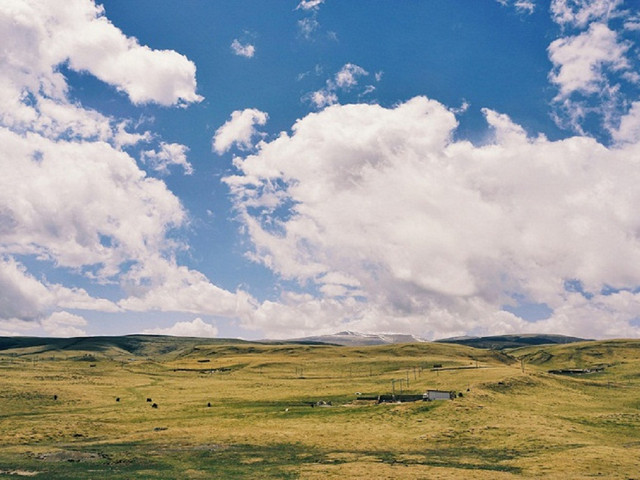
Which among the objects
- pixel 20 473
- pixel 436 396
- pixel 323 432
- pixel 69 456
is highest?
pixel 20 473

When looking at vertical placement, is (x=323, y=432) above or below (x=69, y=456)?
below

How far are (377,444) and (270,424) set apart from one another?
78.9 ft

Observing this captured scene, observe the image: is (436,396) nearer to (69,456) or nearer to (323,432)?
(323,432)

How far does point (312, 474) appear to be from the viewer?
4784 centimetres

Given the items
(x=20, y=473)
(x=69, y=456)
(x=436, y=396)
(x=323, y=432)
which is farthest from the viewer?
→ (x=436, y=396)

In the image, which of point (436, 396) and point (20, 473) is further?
point (436, 396)

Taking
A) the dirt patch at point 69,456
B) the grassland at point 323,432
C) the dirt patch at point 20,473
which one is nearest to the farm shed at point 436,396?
the grassland at point 323,432

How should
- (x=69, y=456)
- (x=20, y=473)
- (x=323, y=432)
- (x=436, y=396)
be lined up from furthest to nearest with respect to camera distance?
(x=436, y=396) → (x=323, y=432) → (x=69, y=456) → (x=20, y=473)

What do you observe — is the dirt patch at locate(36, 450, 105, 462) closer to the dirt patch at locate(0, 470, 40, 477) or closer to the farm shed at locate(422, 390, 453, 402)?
the dirt patch at locate(0, 470, 40, 477)

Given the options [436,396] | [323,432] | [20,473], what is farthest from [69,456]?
[436,396]

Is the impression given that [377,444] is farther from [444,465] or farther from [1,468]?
[1,468]

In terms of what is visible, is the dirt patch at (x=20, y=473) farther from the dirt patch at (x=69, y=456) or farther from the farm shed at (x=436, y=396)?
the farm shed at (x=436, y=396)

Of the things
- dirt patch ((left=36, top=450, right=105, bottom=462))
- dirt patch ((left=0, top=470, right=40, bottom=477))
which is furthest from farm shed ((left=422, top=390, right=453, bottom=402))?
dirt patch ((left=0, top=470, right=40, bottom=477))

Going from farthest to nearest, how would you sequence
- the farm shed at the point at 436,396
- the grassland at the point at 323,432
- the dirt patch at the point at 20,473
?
the farm shed at the point at 436,396, the grassland at the point at 323,432, the dirt patch at the point at 20,473
